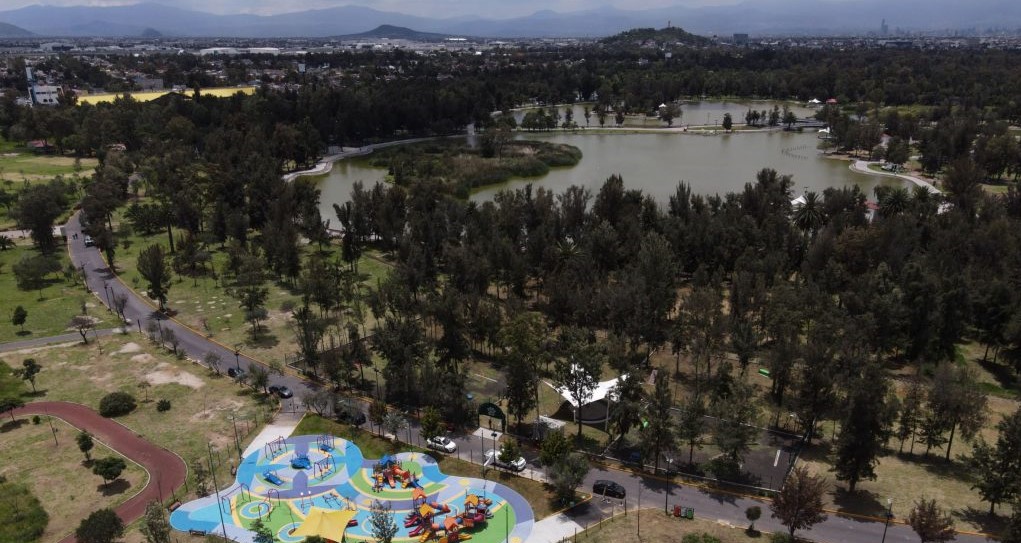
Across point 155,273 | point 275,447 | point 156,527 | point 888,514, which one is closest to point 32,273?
point 155,273

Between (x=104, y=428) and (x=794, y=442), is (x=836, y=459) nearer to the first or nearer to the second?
(x=794, y=442)

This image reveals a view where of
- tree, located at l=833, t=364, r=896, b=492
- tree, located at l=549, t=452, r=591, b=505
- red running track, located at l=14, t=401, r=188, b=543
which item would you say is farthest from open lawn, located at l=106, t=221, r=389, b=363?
tree, located at l=833, t=364, r=896, b=492

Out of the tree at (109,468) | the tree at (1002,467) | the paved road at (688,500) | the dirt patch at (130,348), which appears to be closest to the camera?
the tree at (1002,467)

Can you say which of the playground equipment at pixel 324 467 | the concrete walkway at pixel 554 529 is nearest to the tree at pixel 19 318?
the playground equipment at pixel 324 467

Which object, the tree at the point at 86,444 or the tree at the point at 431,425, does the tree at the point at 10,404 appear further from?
the tree at the point at 431,425

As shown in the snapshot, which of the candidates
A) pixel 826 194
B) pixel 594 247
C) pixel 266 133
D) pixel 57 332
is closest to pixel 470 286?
pixel 594 247
